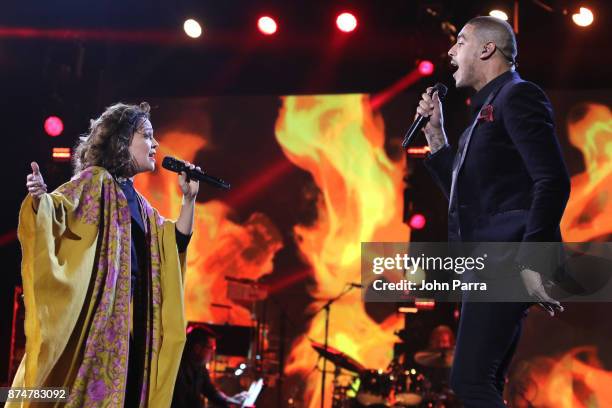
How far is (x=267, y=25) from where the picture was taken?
22.1 feet

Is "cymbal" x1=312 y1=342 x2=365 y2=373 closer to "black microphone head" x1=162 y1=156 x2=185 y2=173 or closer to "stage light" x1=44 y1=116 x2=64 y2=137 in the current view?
"stage light" x1=44 y1=116 x2=64 y2=137

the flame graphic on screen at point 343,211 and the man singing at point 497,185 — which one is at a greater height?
the flame graphic on screen at point 343,211

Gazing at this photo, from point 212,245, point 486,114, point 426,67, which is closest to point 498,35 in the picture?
point 486,114

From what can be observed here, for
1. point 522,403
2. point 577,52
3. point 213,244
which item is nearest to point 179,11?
point 213,244

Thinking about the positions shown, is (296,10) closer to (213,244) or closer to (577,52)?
(577,52)

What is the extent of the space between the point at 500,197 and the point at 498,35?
0.61 m

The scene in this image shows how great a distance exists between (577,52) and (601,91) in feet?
3.53

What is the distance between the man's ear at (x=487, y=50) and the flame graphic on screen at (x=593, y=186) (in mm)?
5354

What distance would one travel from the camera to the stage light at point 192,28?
6828 mm

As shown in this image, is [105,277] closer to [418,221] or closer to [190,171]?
[190,171]

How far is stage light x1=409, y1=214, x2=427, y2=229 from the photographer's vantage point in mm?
7614

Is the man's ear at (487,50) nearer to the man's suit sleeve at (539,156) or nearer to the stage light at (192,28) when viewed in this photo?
the man's suit sleeve at (539,156)

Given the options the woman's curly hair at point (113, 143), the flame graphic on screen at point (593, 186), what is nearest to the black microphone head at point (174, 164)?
the woman's curly hair at point (113, 143)

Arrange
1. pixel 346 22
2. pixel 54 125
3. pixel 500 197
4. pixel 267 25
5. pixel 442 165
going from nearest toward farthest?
pixel 500 197 → pixel 442 165 → pixel 346 22 → pixel 267 25 → pixel 54 125
